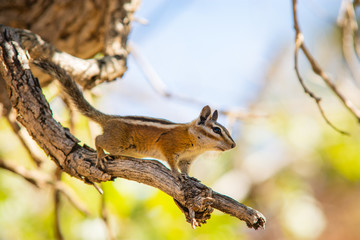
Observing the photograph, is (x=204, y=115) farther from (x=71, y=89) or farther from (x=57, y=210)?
(x=57, y=210)

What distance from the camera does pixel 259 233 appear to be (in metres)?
13.0

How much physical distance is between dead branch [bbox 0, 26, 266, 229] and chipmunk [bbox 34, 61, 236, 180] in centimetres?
55

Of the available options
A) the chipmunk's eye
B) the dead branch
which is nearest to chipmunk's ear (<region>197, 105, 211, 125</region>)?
the chipmunk's eye

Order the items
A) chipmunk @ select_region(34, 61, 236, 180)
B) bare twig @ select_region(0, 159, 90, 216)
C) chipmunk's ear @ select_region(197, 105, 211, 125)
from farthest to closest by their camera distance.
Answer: bare twig @ select_region(0, 159, 90, 216), chipmunk's ear @ select_region(197, 105, 211, 125), chipmunk @ select_region(34, 61, 236, 180)

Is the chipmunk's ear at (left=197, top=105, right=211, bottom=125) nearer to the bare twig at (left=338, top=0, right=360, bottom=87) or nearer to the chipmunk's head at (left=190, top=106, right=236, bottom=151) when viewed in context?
the chipmunk's head at (left=190, top=106, right=236, bottom=151)

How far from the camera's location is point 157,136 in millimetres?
3477

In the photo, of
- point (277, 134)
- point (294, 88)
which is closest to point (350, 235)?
point (294, 88)

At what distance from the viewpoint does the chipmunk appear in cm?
324

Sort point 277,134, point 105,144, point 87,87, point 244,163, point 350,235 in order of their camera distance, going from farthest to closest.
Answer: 1. point 350,235
2. point 244,163
3. point 277,134
4. point 87,87
5. point 105,144

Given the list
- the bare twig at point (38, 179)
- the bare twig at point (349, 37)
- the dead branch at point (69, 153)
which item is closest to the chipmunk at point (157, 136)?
the dead branch at point (69, 153)

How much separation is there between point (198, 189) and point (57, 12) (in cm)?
246

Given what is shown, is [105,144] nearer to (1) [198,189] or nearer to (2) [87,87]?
(2) [87,87]

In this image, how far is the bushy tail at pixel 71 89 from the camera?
2.93 meters

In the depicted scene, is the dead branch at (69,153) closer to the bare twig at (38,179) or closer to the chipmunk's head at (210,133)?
the chipmunk's head at (210,133)
